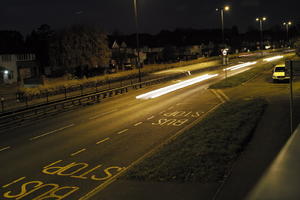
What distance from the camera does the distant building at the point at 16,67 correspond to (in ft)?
191

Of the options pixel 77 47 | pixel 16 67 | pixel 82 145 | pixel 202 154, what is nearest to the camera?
pixel 202 154

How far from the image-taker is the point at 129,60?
298 feet

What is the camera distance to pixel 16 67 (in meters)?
62.5

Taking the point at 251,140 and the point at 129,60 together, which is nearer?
the point at 251,140

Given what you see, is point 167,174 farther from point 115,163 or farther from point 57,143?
point 57,143

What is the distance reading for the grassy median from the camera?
10281mm

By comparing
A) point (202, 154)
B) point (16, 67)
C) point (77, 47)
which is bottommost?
point (202, 154)

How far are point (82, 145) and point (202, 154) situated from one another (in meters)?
5.85

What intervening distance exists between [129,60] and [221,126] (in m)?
75.8

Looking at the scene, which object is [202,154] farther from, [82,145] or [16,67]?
[16,67]

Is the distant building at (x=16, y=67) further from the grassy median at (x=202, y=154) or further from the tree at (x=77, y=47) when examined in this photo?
the grassy median at (x=202, y=154)

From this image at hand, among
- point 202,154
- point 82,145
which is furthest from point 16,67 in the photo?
point 202,154

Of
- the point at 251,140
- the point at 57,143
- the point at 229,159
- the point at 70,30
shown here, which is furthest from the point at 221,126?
the point at 70,30

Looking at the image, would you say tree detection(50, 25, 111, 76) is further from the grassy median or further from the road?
the grassy median
